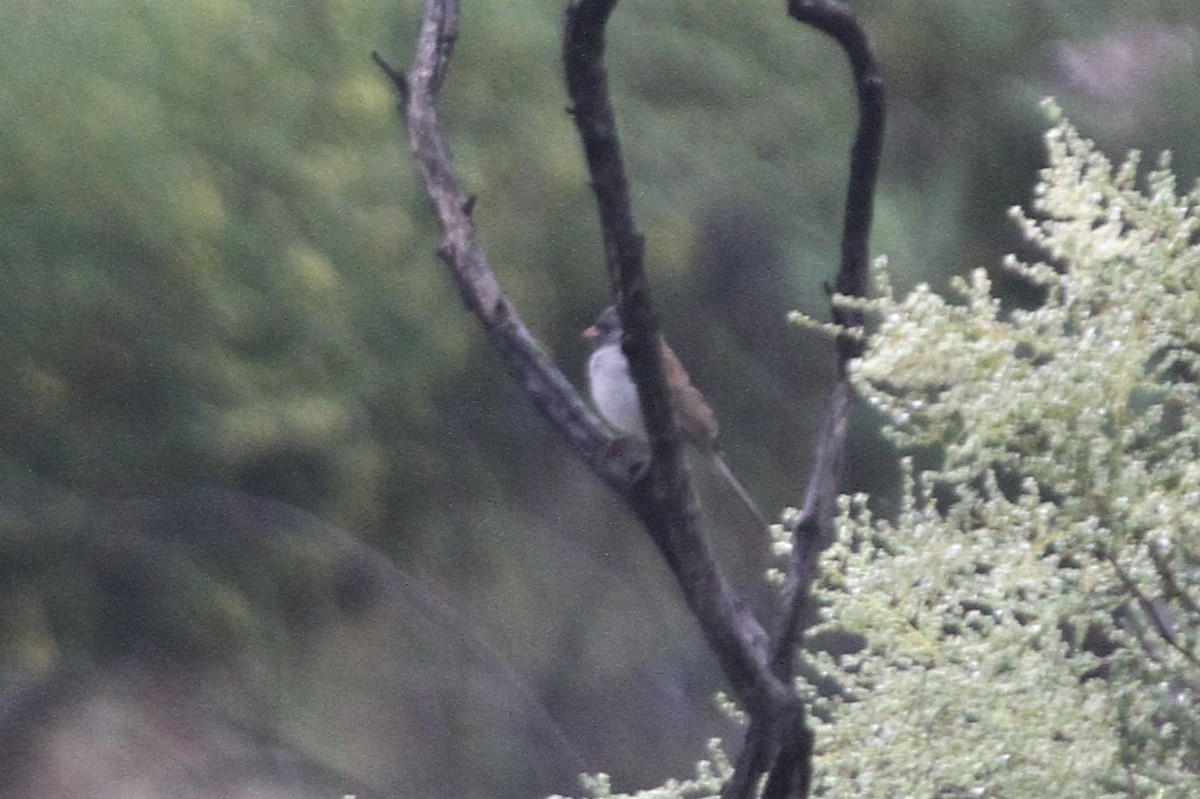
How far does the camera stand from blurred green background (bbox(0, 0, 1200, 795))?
2.40m

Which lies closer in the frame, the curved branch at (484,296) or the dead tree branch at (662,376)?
the dead tree branch at (662,376)

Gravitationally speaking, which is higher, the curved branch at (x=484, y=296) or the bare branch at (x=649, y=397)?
the curved branch at (x=484, y=296)

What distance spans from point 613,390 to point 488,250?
41 centimetres

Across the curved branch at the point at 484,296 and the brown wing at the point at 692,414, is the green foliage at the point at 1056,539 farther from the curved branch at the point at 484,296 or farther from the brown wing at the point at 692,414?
the brown wing at the point at 692,414

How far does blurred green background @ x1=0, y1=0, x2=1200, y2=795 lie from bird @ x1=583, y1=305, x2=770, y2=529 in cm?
5

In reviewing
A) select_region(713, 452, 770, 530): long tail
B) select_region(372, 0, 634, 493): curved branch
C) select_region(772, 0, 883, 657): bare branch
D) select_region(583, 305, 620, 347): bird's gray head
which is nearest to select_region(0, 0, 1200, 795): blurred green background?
select_region(713, 452, 770, 530): long tail

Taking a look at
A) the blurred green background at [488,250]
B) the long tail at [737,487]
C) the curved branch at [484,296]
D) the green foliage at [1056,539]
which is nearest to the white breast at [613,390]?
the blurred green background at [488,250]

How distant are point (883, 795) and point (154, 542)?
1.30 meters

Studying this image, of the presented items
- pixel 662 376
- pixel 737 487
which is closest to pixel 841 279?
pixel 662 376

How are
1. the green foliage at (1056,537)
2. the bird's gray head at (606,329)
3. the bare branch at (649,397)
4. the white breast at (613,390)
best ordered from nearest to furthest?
the bare branch at (649,397), the green foliage at (1056,537), the white breast at (613,390), the bird's gray head at (606,329)

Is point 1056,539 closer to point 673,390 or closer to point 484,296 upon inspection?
point 484,296

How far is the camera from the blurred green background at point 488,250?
2398mm

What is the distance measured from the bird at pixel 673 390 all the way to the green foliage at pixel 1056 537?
87 centimetres

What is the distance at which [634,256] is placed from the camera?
3.87 feet
